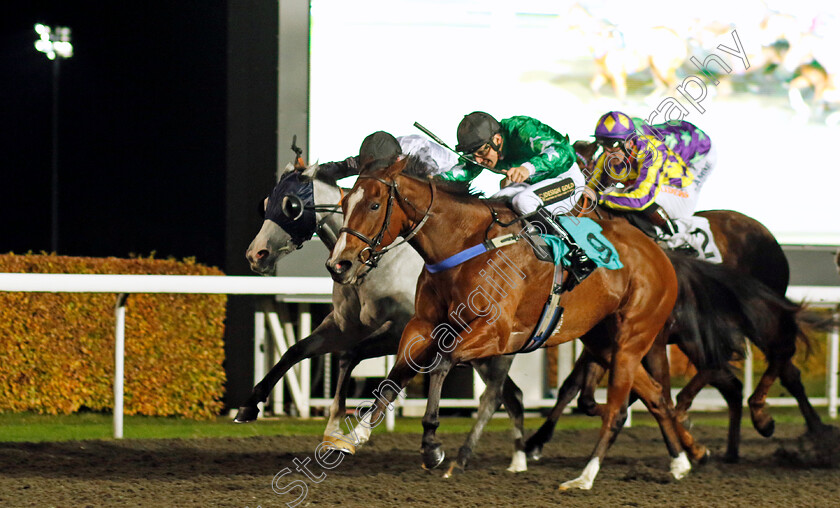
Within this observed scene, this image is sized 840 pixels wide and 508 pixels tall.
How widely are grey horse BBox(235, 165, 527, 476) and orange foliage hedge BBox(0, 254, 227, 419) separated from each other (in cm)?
156

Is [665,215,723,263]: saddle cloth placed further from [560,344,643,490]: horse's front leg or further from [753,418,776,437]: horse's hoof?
[560,344,643,490]: horse's front leg

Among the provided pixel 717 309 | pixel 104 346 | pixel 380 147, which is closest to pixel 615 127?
pixel 717 309

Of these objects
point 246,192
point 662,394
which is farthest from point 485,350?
point 246,192

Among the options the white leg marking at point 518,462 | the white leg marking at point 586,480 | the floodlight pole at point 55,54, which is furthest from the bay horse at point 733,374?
the floodlight pole at point 55,54

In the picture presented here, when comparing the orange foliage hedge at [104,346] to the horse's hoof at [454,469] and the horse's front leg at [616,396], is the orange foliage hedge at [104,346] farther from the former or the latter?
the horse's front leg at [616,396]

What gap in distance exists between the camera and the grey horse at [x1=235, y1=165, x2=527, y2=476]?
3.96 meters

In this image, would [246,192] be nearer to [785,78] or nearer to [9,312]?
[9,312]

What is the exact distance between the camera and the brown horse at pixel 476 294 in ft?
10.6

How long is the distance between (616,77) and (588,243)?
2.68 m

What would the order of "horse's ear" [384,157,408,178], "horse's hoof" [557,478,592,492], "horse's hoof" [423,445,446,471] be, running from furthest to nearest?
"horse's hoof" [557,478,592,492], "horse's ear" [384,157,408,178], "horse's hoof" [423,445,446,471]

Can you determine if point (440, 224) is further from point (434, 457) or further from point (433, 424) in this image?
point (434, 457)

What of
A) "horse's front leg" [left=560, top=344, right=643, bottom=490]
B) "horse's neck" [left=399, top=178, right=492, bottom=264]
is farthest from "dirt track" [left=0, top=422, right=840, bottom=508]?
"horse's neck" [left=399, top=178, right=492, bottom=264]

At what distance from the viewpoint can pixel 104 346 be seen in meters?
5.36

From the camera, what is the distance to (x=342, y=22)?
18.8 ft
